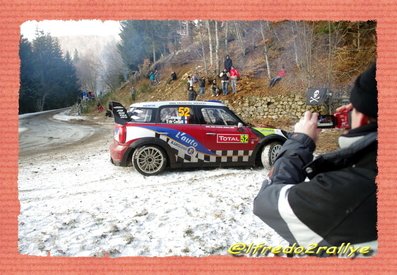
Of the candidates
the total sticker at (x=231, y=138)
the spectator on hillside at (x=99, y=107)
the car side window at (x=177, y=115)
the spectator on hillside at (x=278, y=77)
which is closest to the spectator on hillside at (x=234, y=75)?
the spectator on hillside at (x=278, y=77)

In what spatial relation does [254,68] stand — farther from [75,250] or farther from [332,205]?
[75,250]

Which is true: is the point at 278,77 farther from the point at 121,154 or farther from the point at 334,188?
the point at 121,154

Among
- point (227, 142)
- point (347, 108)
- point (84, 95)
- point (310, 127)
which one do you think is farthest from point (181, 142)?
point (347, 108)

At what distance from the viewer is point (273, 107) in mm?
2541

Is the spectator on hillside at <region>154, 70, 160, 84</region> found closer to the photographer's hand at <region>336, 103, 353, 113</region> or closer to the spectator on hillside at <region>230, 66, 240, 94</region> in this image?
the spectator on hillside at <region>230, 66, 240, 94</region>

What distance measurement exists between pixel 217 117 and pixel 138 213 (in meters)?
2.16

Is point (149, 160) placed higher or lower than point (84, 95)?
lower

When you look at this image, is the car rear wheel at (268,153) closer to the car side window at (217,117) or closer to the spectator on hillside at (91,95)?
the car side window at (217,117)

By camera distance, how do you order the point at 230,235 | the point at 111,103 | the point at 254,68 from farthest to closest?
the point at 111,103 → the point at 254,68 → the point at 230,235

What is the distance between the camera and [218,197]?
10.2 feet

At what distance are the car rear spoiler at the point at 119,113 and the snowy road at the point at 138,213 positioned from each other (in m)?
0.80

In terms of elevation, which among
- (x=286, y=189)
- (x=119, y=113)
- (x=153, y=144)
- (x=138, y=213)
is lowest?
(x=138, y=213)

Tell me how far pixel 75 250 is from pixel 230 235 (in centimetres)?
103

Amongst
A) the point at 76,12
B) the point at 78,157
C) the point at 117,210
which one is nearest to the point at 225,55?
the point at 76,12
